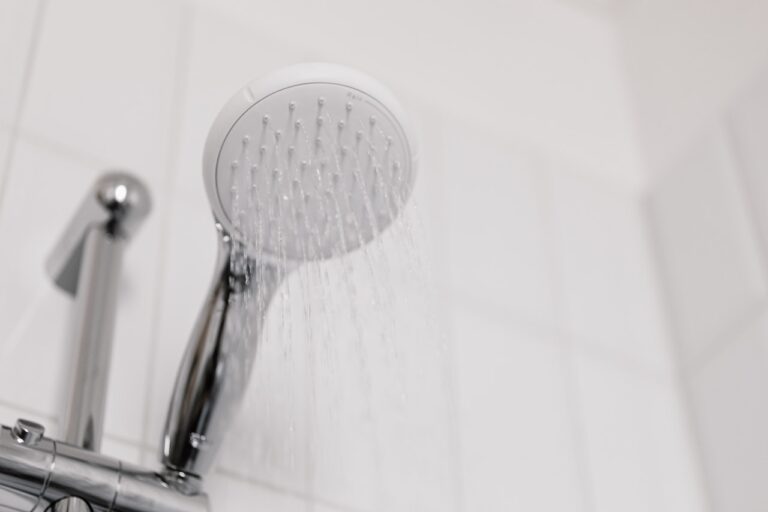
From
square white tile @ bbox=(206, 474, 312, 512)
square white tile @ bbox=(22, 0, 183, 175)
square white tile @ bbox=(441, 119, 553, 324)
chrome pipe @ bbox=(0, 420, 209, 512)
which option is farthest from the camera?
square white tile @ bbox=(441, 119, 553, 324)

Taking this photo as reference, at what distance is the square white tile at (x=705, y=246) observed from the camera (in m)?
1.06

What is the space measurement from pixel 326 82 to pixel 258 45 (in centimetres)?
44

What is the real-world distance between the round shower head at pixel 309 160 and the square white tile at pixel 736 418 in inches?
17.6

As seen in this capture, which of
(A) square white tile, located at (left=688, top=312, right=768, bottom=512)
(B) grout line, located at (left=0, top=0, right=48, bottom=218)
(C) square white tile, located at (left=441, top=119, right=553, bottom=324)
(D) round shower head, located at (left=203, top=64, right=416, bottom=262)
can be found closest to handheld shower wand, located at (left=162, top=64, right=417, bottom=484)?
(D) round shower head, located at (left=203, top=64, right=416, bottom=262)

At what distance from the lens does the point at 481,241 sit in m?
1.08

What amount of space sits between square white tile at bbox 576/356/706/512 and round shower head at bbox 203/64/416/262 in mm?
386

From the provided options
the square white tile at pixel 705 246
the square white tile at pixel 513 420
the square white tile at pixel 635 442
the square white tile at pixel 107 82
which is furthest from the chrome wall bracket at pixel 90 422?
the square white tile at pixel 705 246

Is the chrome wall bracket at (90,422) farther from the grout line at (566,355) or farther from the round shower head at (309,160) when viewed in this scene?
the grout line at (566,355)

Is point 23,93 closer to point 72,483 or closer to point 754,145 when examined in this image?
point 72,483

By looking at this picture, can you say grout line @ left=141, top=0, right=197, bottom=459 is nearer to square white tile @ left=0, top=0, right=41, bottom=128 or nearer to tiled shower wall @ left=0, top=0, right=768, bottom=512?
tiled shower wall @ left=0, top=0, right=768, bottom=512

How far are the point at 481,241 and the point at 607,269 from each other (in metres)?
0.14

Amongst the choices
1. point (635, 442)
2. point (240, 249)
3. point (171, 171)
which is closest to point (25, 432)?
point (240, 249)

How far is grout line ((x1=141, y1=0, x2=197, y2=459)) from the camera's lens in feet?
2.70

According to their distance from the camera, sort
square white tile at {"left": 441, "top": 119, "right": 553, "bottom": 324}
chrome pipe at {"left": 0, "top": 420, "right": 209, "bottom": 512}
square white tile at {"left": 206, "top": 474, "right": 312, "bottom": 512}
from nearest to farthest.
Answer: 1. chrome pipe at {"left": 0, "top": 420, "right": 209, "bottom": 512}
2. square white tile at {"left": 206, "top": 474, "right": 312, "bottom": 512}
3. square white tile at {"left": 441, "top": 119, "right": 553, "bottom": 324}
